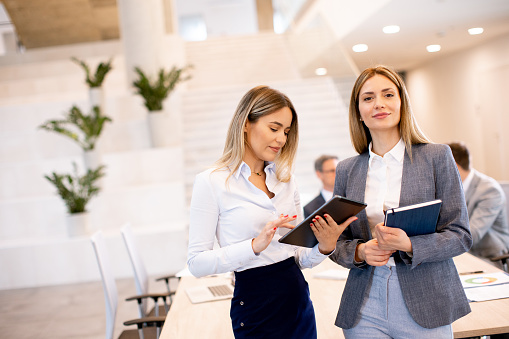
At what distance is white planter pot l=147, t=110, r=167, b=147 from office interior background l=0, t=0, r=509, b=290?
127mm

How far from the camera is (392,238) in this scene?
1.81m

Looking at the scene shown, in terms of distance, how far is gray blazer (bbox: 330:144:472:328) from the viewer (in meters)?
1.85

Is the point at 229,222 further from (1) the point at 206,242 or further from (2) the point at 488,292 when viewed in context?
(2) the point at 488,292

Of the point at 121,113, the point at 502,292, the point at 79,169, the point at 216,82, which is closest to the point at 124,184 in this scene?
the point at 79,169

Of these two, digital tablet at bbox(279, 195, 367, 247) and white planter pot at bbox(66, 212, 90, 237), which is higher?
digital tablet at bbox(279, 195, 367, 247)

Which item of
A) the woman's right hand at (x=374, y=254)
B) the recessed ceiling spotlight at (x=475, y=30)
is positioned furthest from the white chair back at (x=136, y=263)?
the recessed ceiling spotlight at (x=475, y=30)

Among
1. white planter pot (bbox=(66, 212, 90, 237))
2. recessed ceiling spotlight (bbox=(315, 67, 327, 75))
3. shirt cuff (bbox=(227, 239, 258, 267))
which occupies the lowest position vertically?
white planter pot (bbox=(66, 212, 90, 237))

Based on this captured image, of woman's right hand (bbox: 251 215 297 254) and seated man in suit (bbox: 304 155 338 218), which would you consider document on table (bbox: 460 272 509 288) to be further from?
seated man in suit (bbox: 304 155 338 218)

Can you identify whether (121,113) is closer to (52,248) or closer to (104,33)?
(52,248)

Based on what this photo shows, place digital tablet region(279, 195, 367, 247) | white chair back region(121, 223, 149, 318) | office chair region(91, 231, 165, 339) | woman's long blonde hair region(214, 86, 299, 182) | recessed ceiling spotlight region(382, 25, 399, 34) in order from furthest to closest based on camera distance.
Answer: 1. recessed ceiling spotlight region(382, 25, 399, 34)
2. white chair back region(121, 223, 149, 318)
3. office chair region(91, 231, 165, 339)
4. woman's long blonde hair region(214, 86, 299, 182)
5. digital tablet region(279, 195, 367, 247)

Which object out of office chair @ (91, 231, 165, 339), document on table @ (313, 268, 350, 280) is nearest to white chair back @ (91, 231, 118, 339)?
office chair @ (91, 231, 165, 339)

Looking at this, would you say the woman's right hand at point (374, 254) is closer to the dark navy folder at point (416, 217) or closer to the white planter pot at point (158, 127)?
the dark navy folder at point (416, 217)

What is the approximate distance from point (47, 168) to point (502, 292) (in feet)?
23.0

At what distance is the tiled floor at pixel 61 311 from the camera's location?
17.0 ft
